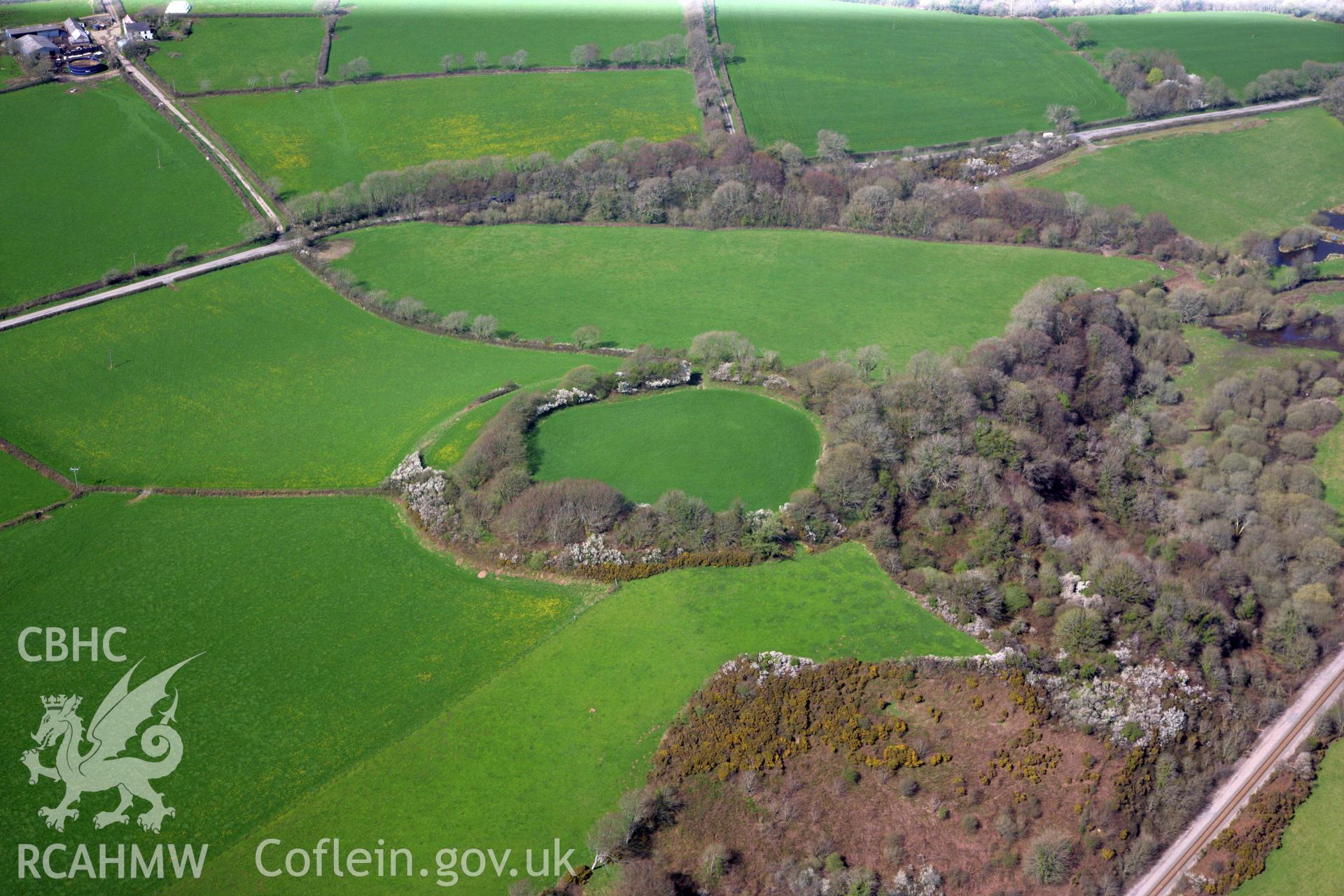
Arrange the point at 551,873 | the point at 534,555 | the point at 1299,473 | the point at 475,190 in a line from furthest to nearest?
the point at 475,190, the point at 1299,473, the point at 534,555, the point at 551,873

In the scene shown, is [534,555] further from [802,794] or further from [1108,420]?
[1108,420]

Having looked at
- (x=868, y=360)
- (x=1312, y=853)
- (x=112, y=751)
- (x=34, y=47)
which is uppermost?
(x=34, y=47)

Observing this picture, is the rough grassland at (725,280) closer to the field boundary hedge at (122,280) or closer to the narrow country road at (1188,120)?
the field boundary hedge at (122,280)

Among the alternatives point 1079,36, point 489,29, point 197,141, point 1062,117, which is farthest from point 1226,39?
point 197,141

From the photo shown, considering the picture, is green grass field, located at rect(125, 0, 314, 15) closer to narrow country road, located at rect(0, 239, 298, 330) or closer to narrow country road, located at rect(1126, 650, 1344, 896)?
narrow country road, located at rect(0, 239, 298, 330)

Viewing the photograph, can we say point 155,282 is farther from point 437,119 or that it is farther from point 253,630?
point 253,630

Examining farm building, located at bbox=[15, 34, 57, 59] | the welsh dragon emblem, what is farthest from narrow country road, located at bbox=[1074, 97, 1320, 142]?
farm building, located at bbox=[15, 34, 57, 59]

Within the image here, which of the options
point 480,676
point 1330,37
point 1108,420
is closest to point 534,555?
point 480,676
